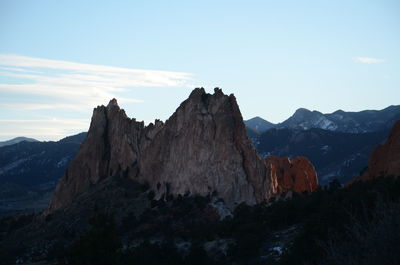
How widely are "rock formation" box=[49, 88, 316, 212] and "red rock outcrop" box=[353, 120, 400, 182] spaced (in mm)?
11798

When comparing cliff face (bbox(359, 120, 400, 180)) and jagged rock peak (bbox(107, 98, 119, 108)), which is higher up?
jagged rock peak (bbox(107, 98, 119, 108))

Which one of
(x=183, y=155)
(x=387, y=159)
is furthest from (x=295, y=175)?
(x=387, y=159)

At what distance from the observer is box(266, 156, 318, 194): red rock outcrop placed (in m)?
83.1

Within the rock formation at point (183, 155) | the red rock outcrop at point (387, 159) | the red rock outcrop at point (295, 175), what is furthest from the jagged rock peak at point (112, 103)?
the red rock outcrop at point (387, 159)

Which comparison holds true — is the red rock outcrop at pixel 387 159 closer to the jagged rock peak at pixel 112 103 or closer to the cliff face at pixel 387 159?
the cliff face at pixel 387 159

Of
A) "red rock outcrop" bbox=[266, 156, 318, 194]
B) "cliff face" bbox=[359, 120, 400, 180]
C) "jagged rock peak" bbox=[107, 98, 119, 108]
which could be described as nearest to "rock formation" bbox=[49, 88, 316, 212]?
"jagged rock peak" bbox=[107, 98, 119, 108]

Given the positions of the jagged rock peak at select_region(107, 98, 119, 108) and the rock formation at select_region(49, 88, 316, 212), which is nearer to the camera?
the rock formation at select_region(49, 88, 316, 212)

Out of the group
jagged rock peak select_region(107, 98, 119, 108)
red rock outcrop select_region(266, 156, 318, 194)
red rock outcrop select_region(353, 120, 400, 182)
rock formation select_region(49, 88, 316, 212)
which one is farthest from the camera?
jagged rock peak select_region(107, 98, 119, 108)

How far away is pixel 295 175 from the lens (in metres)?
85.0

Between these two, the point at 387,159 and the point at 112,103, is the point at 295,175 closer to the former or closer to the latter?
the point at 387,159

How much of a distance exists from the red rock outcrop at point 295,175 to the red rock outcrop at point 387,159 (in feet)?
43.1

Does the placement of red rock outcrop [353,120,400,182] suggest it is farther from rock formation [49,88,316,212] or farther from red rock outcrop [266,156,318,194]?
red rock outcrop [266,156,318,194]

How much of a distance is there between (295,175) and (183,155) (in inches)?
711

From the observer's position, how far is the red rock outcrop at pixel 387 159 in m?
64.6
